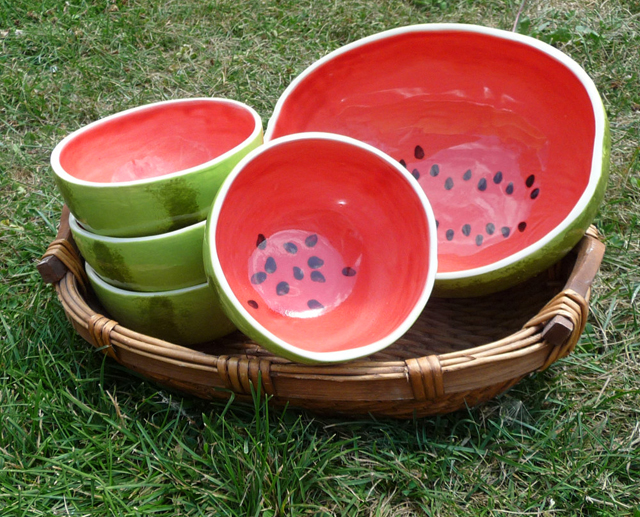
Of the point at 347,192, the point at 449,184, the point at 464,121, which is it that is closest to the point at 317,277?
the point at 347,192

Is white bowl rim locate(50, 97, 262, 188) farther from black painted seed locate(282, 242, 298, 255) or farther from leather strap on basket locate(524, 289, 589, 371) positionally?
leather strap on basket locate(524, 289, 589, 371)

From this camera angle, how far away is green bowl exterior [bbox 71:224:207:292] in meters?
1.03

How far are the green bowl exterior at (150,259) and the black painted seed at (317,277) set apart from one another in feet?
0.67

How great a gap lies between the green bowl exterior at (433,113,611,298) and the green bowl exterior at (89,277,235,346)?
0.38 meters

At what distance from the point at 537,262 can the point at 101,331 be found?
27.0 inches

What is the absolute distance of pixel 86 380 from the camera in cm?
110

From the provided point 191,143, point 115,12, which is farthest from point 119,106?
point 191,143

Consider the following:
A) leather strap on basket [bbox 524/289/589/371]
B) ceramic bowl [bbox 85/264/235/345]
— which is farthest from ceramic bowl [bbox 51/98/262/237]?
leather strap on basket [bbox 524/289/589/371]

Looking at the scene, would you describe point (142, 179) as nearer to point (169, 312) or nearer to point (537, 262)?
point (169, 312)

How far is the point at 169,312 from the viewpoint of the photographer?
3.55 feet

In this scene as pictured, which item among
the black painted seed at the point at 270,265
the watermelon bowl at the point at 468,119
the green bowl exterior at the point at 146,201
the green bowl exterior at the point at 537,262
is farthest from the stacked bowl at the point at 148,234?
the green bowl exterior at the point at 537,262

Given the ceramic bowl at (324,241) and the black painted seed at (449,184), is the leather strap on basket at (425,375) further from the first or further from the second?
the black painted seed at (449,184)

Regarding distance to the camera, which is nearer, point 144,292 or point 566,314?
point 566,314

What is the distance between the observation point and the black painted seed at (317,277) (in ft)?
3.89
